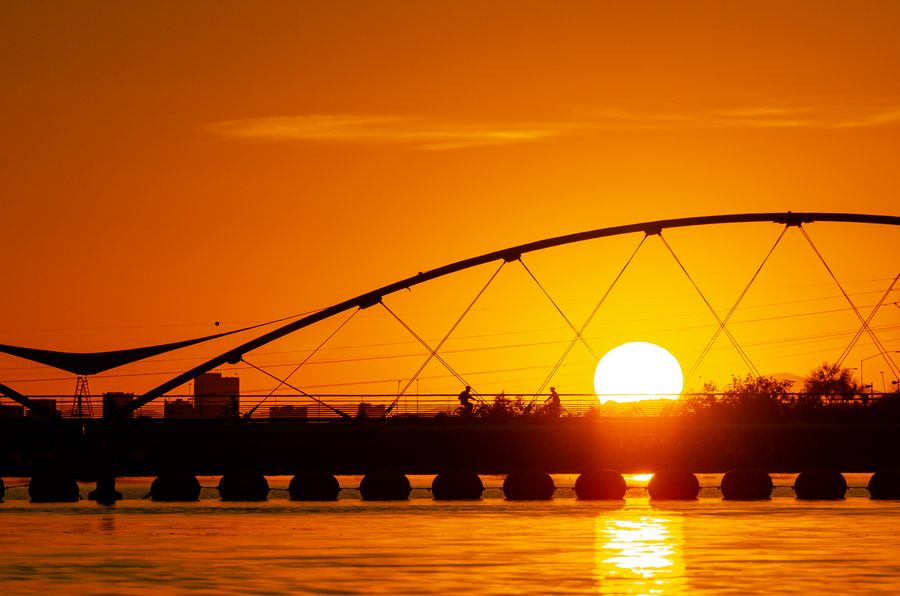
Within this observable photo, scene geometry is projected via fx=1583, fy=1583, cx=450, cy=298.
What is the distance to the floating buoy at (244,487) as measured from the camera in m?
117

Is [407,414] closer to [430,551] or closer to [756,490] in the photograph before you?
[756,490]

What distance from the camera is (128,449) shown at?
15112 centimetres

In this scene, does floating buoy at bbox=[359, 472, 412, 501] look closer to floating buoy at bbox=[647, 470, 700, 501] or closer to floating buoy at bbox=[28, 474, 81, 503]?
floating buoy at bbox=[647, 470, 700, 501]

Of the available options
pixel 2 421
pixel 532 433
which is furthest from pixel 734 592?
pixel 2 421

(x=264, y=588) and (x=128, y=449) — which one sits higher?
(x=128, y=449)

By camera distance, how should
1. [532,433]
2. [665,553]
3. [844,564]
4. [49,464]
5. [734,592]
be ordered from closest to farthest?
1. [734,592]
2. [844,564]
3. [665,553]
4. [532,433]
5. [49,464]

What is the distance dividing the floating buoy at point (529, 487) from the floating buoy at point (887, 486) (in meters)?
24.4

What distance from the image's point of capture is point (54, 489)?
111750 mm

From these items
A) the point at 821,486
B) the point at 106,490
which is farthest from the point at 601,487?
the point at 106,490

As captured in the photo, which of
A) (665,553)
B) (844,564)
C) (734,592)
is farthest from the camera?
(665,553)

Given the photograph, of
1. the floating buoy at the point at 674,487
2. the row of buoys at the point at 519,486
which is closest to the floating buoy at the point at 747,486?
the row of buoys at the point at 519,486

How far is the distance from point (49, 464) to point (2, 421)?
8.58 metres

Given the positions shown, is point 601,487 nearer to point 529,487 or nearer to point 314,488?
point 529,487

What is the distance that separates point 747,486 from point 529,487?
16.8 meters
